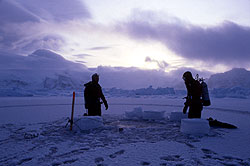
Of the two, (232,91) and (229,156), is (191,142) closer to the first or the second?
(229,156)

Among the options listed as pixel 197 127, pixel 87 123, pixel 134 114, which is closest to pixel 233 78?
pixel 134 114

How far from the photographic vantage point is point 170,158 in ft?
11.9

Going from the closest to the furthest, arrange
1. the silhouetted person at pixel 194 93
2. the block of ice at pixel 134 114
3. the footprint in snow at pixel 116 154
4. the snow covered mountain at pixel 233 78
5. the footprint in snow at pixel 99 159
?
the footprint in snow at pixel 99 159 < the footprint in snow at pixel 116 154 < the silhouetted person at pixel 194 93 < the block of ice at pixel 134 114 < the snow covered mountain at pixel 233 78

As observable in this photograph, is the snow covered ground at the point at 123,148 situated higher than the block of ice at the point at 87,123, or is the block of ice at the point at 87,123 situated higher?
the block of ice at the point at 87,123

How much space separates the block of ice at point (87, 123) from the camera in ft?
19.0

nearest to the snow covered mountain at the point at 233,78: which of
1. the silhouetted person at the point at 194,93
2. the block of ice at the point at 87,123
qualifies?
the silhouetted person at the point at 194,93

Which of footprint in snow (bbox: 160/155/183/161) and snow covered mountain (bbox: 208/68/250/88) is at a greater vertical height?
snow covered mountain (bbox: 208/68/250/88)

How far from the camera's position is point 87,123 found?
588cm

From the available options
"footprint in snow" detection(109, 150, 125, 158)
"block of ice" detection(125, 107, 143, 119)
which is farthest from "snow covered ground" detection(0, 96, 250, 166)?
"block of ice" detection(125, 107, 143, 119)

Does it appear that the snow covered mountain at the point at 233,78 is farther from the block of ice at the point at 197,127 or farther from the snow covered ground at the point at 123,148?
the snow covered ground at the point at 123,148

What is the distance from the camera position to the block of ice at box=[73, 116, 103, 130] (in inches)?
229

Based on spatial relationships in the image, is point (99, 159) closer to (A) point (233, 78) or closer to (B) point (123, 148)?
(B) point (123, 148)

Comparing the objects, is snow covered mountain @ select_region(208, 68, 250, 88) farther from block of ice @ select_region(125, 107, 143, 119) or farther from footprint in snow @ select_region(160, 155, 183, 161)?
footprint in snow @ select_region(160, 155, 183, 161)

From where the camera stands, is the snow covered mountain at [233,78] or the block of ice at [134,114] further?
the snow covered mountain at [233,78]
